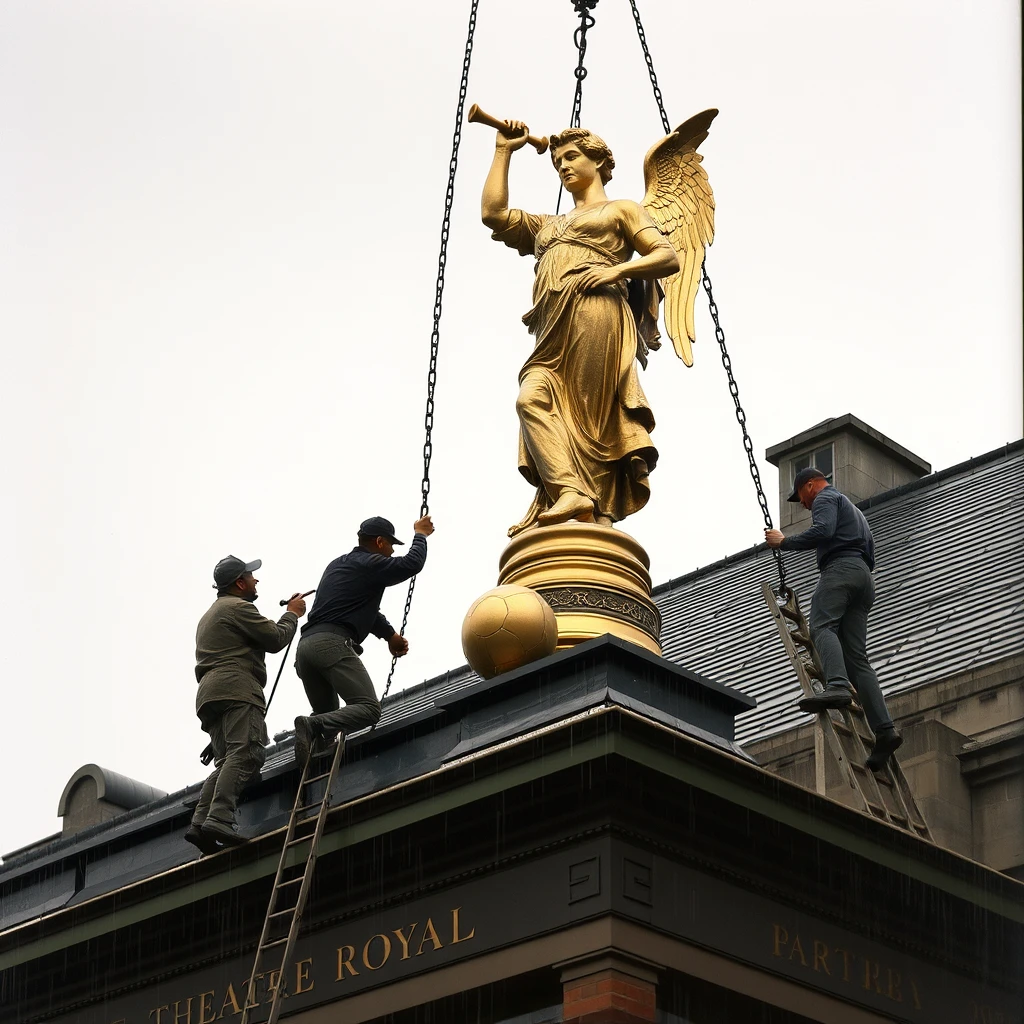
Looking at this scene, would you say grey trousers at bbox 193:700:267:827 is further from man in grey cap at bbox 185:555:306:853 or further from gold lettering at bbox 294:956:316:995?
gold lettering at bbox 294:956:316:995

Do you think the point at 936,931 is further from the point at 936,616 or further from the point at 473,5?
the point at 936,616

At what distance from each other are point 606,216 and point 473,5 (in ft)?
11.5

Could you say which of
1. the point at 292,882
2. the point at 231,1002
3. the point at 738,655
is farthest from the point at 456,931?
the point at 738,655

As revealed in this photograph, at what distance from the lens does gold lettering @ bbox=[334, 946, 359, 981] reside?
2170cm

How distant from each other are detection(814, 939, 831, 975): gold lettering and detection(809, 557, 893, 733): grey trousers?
2.04 metres

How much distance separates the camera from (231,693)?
22781 millimetres

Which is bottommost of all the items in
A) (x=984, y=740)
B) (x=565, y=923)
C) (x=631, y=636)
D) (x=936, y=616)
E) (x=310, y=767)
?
(x=565, y=923)

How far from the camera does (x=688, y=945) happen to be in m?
20.7

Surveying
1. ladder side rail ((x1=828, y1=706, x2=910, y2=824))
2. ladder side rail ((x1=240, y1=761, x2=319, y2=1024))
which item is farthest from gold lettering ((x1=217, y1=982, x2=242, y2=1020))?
ladder side rail ((x1=828, y1=706, x2=910, y2=824))

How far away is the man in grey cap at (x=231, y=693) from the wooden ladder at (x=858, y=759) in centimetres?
431

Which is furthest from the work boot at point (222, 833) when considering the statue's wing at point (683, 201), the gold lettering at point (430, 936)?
the statue's wing at point (683, 201)

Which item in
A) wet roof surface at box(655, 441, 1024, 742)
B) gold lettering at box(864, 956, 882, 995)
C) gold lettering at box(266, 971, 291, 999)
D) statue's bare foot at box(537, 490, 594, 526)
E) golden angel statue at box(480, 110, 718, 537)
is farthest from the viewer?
wet roof surface at box(655, 441, 1024, 742)

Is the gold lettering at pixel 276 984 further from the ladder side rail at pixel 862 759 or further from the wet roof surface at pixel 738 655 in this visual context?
the ladder side rail at pixel 862 759

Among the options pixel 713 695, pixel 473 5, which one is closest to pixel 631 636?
pixel 713 695
